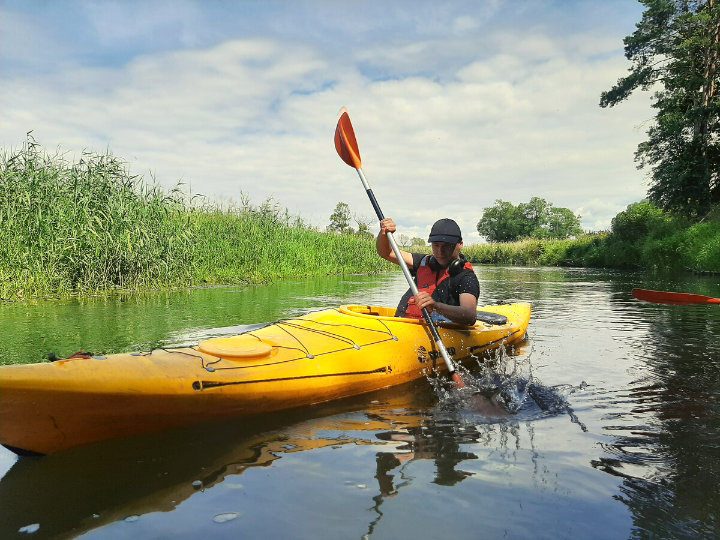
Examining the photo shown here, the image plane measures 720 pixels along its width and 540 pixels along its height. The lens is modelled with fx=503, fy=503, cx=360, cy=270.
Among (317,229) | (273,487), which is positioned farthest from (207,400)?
(317,229)

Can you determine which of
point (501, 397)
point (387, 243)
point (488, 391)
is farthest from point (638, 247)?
point (501, 397)

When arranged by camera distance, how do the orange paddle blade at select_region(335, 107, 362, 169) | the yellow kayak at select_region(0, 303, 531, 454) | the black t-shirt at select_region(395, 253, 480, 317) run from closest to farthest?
the yellow kayak at select_region(0, 303, 531, 454)
the black t-shirt at select_region(395, 253, 480, 317)
the orange paddle blade at select_region(335, 107, 362, 169)

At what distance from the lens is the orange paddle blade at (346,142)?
15.6ft

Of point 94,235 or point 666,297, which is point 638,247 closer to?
point 666,297

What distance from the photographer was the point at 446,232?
3801mm

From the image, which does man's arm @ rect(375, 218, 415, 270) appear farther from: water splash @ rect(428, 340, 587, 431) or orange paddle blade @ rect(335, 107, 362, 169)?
water splash @ rect(428, 340, 587, 431)

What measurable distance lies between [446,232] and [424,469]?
6.55 feet

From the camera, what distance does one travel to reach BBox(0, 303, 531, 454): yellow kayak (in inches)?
85.5

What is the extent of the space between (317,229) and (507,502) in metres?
13.4

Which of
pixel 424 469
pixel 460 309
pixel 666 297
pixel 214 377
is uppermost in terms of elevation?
pixel 460 309

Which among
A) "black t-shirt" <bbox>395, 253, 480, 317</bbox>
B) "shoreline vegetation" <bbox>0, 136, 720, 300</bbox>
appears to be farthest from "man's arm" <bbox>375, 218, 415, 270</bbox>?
"shoreline vegetation" <bbox>0, 136, 720, 300</bbox>

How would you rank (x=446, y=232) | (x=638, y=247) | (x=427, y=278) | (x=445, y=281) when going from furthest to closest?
(x=638, y=247) → (x=427, y=278) → (x=445, y=281) → (x=446, y=232)

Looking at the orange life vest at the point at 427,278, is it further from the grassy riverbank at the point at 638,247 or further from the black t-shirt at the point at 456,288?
the grassy riverbank at the point at 638,247

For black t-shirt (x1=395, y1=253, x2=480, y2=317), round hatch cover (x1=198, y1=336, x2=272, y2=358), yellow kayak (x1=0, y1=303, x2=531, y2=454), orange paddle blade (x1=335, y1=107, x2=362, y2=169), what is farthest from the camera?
orange paddle blade (x1=335, y1=107, x2=362, y2=169)
